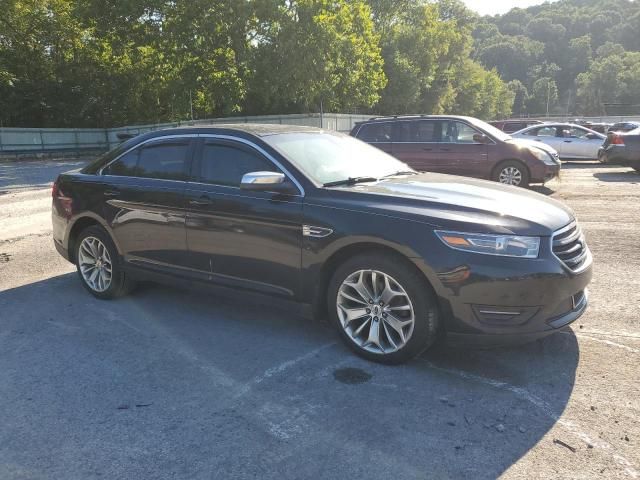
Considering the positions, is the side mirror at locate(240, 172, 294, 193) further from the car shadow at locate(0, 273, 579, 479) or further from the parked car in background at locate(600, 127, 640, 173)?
the parked car in background at locate(600, 127, 640, 173)

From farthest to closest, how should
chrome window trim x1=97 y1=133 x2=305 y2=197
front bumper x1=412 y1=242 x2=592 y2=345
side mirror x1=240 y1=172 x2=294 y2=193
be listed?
chrome window trim x1=97 y1=133 x2=305 y2=197, side mirror x1=240 y1=172 x2=294 y2=193, front bumper x1=412 y1=242 x2=592 y2=345

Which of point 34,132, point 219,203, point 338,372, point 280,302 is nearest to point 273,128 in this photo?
point 219,203

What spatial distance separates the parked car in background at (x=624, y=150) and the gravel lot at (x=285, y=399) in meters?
11.1

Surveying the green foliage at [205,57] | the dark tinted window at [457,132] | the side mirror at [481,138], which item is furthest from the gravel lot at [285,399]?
the green foliage at [205,57]

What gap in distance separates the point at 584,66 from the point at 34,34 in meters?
127

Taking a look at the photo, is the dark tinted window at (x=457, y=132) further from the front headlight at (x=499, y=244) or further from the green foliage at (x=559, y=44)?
the green foliage at (x=559, y=44)

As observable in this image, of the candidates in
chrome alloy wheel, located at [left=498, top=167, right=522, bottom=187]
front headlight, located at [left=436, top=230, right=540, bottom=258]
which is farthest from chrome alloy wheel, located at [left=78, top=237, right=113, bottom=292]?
chrome alloy wheel, located at [left=498, top=167, right=522, bottom=187]

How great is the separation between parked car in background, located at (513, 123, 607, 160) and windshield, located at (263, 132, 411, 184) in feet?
50.7

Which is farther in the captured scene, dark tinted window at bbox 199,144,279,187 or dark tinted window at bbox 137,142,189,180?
dark tinted window at bbox 137,142,189,180

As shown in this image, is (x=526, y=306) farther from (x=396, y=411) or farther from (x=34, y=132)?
(x=34, y=132)

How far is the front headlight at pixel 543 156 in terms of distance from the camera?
37.9 feet

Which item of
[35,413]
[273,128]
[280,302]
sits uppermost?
[273,128]

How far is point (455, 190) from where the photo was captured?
13.9 feet

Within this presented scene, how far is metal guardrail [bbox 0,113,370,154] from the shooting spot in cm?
2973
